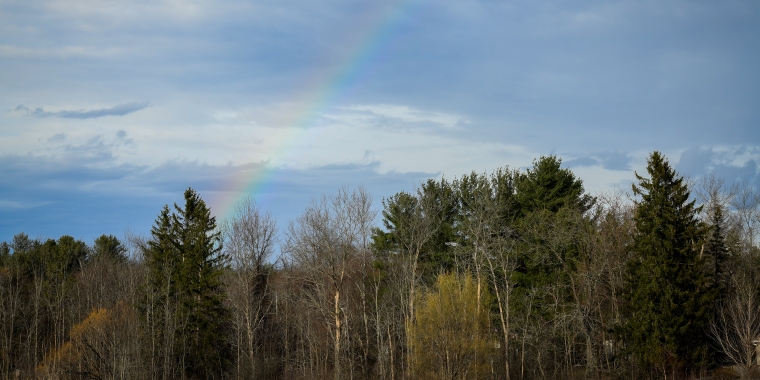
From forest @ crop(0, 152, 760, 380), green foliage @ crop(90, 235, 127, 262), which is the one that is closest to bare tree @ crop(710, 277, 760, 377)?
forest @ crop(0, 152, 760, 380)

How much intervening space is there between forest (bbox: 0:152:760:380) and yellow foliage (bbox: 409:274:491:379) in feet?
0.31

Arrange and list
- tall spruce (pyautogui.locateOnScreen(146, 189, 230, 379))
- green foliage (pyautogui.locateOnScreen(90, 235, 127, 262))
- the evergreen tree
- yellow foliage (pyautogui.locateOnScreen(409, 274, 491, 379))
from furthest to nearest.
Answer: green foliage (pyautogui.locateOnScreen(90, 235, 127, 262))
tall spruce (pyautogui.locateOnScreen(146, 189, 230, 379))
the evergreen tree
yellow foliage (pyautogui.locateOnScreen(409, 274, 491, 379))

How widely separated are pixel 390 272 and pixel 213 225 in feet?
51.7

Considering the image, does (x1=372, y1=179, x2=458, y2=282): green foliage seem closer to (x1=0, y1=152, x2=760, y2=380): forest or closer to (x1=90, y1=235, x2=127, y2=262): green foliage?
(x1=0, y1=152, x2=760, y2=380): forest

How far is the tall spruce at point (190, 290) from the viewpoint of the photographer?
49.8m

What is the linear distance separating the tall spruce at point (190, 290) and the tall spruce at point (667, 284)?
1196 inches

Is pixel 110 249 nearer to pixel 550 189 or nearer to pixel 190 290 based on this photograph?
pixel 190 290

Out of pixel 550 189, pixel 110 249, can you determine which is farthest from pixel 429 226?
pixel 110 249

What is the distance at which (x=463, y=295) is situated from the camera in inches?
1556

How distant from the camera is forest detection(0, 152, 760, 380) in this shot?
1491 inches

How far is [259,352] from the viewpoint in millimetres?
56500

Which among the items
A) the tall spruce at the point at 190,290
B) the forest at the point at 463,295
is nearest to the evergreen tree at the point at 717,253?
the forest at the point at 463,295

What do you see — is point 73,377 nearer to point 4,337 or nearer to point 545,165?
point 4,337

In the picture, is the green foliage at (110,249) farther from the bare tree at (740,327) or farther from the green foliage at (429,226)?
the bare tree at (740,327)
